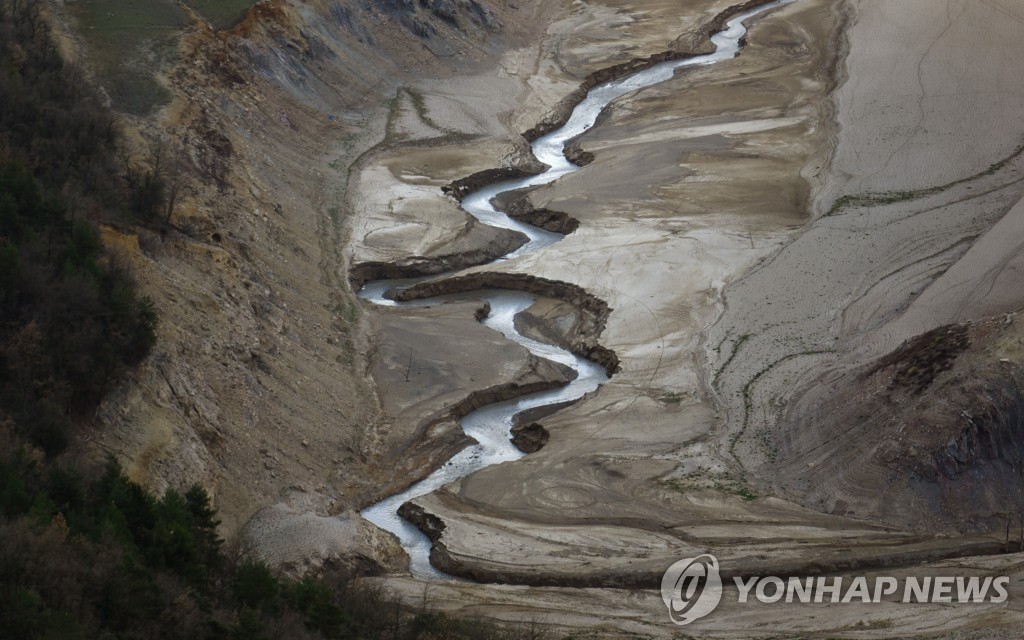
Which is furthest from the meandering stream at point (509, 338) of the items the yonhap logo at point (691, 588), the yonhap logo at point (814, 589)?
the yonhap logo at point (814, 589)

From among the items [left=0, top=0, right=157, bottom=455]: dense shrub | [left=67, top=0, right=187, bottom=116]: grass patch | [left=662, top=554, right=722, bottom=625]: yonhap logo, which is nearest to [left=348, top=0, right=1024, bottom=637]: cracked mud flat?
[left=662, top=554, right=722, bottom=625]: yonhap logo

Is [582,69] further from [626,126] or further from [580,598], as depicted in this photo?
[580,598]

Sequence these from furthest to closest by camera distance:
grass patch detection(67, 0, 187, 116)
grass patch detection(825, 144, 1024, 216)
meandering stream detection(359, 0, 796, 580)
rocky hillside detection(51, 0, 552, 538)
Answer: grass patch detection(825, 144, 1024, 216), grass patch detection(67, 0, 187, 116), meandering stream detection(359, 0, 796, 580), rocky hillside detection(51, 0, 552, 538)

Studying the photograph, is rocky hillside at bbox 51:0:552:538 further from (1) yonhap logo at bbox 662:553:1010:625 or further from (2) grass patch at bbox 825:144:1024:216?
(2) grass patch at bbox 825:144:1024:216

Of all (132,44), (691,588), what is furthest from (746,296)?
(132,44)

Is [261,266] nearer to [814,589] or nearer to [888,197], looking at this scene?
[814,589]

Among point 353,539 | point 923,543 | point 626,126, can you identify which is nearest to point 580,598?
point 353,539
